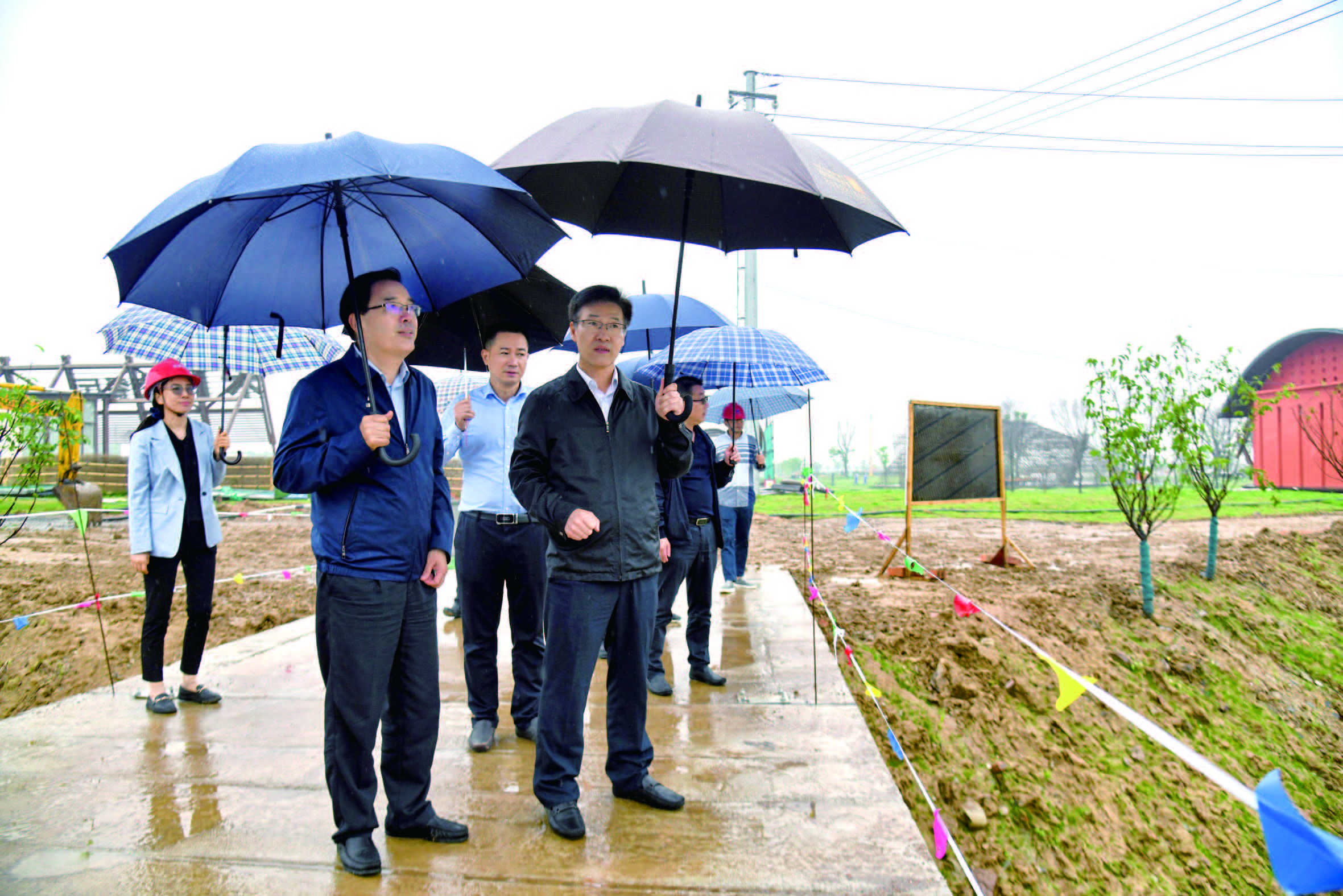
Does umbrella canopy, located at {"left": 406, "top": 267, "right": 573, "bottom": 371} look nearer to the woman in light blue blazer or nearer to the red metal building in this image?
the woman in light blue blazer

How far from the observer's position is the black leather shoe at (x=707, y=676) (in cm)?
461

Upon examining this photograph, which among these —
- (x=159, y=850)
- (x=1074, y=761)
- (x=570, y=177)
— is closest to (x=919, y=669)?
(x=1074, y=761)

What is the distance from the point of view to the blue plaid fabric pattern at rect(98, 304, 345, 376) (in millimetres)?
4117

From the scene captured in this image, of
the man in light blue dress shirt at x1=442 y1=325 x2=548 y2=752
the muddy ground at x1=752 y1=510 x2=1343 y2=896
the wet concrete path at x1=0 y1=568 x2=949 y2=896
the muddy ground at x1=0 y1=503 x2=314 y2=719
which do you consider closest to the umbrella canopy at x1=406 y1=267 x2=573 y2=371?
the man in light blue dress shirt at x1=442 y1=325 x2=548 y2=752

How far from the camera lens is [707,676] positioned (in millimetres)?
4641

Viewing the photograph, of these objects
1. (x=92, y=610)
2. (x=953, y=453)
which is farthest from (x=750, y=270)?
(x=92, y=610)

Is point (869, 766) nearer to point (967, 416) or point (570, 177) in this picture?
point (570, 177)

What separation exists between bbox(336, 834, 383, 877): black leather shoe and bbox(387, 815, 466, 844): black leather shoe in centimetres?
19

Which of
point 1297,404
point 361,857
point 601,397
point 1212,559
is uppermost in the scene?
point 1297,404

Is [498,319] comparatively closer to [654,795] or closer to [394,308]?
[394,308]

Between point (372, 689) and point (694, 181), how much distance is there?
2.52 meters

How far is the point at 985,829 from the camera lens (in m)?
4.13

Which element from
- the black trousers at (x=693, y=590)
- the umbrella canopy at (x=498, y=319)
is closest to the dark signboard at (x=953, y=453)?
the black trousers at (x=693, y=590)

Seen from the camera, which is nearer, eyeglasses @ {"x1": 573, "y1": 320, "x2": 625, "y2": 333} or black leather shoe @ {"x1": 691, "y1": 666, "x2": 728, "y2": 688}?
eyeglasses @ {"x1": 573, "y1": 320, "x2": 625, "y2": 333}
